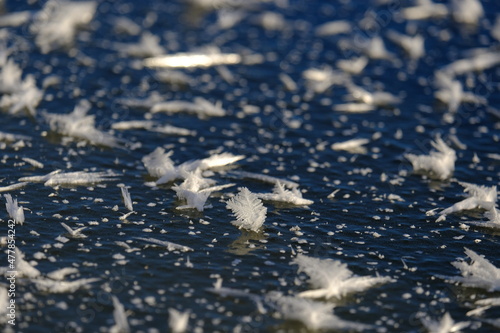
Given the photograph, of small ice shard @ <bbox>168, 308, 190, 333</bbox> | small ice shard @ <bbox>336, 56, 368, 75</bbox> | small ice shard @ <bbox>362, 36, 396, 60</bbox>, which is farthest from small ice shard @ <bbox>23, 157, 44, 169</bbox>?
small ice shard @ <bbox>362, 36, 396, 60</bbox>

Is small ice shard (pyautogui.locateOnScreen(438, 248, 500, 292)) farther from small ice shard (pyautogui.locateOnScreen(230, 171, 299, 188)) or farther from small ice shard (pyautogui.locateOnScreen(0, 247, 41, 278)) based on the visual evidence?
small ice shard (pyautogui.locateOnScreen(0, 247, 41, 278))

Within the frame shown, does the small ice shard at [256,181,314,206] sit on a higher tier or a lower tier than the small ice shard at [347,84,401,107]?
lower

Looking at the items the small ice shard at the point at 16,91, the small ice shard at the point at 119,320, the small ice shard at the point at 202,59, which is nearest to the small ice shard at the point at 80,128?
the small ice shard at the point at 16,91

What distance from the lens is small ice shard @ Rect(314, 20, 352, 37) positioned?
19.8 metres

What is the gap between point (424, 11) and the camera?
70.7 ft

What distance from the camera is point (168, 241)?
10484mm

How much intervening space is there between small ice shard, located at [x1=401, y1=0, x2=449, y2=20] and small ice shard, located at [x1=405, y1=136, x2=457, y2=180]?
8721 millimetres

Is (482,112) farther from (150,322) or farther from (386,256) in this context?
(150,322)

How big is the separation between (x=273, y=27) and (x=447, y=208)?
964 centimetres

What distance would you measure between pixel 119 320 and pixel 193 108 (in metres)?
7.23

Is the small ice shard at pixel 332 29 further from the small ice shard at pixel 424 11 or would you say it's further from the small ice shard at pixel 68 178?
the small ice shard at pixel 68 178

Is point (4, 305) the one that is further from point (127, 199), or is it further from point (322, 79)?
point (322, 79)

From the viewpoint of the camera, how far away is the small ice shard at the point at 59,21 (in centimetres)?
1789

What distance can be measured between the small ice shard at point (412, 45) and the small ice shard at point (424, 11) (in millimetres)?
1901
